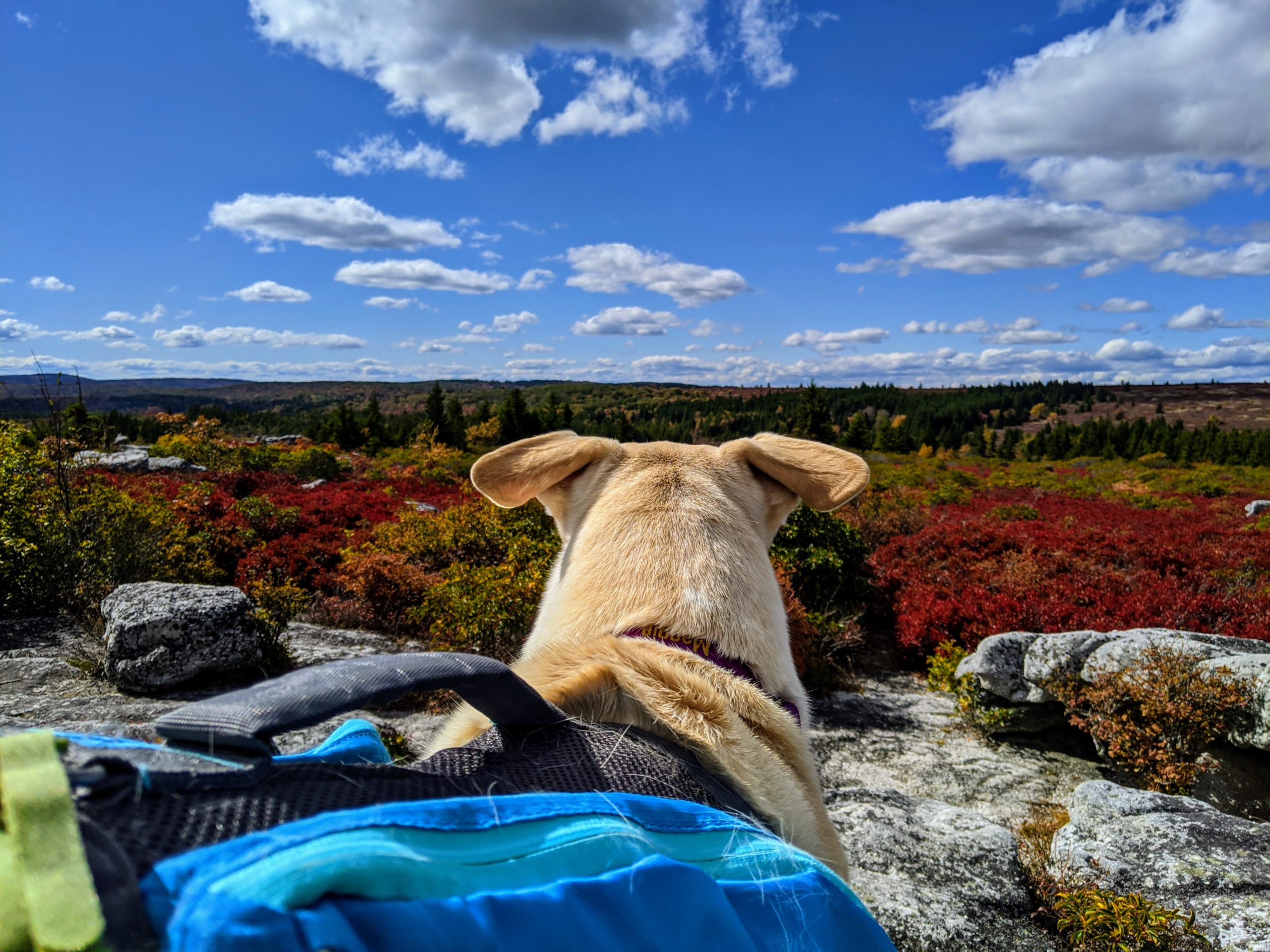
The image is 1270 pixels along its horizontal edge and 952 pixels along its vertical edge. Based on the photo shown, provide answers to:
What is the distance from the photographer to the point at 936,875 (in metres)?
3.77

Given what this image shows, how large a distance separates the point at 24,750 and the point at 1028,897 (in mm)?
4648

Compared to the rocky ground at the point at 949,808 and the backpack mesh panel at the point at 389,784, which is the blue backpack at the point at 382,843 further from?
the rocky ground at the point at 949,808

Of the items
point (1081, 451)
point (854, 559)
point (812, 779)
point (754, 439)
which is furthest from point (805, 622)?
point (1081, 451)

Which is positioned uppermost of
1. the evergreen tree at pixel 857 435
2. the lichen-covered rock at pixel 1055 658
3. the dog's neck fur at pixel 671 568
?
the dog's neck fur at pixel 671 568

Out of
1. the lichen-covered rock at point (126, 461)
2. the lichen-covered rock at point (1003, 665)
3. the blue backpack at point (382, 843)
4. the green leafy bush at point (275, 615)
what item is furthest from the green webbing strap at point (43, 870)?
the lichen-covered rock at point (126, 461)

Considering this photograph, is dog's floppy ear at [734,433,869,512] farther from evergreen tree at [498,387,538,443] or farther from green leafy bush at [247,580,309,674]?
evergreen tree at [498,387,538,443]

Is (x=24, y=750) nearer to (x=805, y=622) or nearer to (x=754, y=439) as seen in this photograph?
(x=754, y=439)

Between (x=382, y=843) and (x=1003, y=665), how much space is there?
6791 millimetres

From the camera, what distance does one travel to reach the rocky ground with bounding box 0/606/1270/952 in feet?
11.1

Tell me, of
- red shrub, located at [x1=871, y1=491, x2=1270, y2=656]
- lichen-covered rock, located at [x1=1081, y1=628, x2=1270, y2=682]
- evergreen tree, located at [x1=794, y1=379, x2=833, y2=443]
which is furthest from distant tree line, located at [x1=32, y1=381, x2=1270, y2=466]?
lichen-covered rock, located at [x1=1081, y1=628, x2=1270, y2=682]

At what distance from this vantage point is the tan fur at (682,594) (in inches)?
59.3

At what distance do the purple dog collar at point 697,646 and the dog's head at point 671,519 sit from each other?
0.07 ft

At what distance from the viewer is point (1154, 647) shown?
5.70 metres

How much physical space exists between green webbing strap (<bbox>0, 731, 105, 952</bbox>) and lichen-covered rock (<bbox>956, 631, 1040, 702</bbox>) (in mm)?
6947
